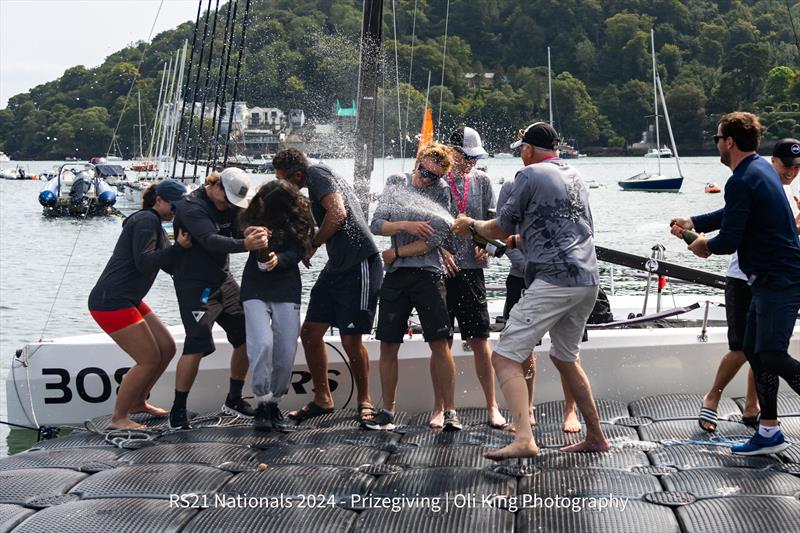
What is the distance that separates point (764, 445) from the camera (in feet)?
18.8

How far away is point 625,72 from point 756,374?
94360mm

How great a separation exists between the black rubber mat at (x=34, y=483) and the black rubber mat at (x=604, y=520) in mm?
2444

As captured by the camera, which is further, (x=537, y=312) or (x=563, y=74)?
(x=563, y=74)

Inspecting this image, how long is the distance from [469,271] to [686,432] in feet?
5.38

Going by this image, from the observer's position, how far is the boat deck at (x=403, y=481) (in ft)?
16.2

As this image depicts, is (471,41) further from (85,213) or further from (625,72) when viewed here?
(625,72)

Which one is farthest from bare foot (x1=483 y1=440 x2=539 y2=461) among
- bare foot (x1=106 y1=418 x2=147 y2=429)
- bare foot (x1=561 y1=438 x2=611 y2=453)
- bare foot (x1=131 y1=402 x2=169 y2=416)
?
bare foot (x1=131 y1=402 x2=169 y2=416)

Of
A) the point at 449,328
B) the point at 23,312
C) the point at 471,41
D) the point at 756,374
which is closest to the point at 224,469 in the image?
the point at 449,328

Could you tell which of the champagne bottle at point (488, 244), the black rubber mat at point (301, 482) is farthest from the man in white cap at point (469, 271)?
the black rubber mat at point (301, 482)

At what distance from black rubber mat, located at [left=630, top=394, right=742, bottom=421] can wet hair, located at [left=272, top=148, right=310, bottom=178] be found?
8.91 feet

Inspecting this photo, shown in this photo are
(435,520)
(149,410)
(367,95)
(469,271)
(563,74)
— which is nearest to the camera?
(435,520)

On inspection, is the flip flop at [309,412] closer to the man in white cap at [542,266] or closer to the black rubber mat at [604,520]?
the man in white cap at [542,266]

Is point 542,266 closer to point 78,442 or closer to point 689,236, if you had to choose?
point 689,236

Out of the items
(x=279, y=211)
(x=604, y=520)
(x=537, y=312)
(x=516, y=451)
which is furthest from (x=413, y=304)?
(x=604, y=520)
